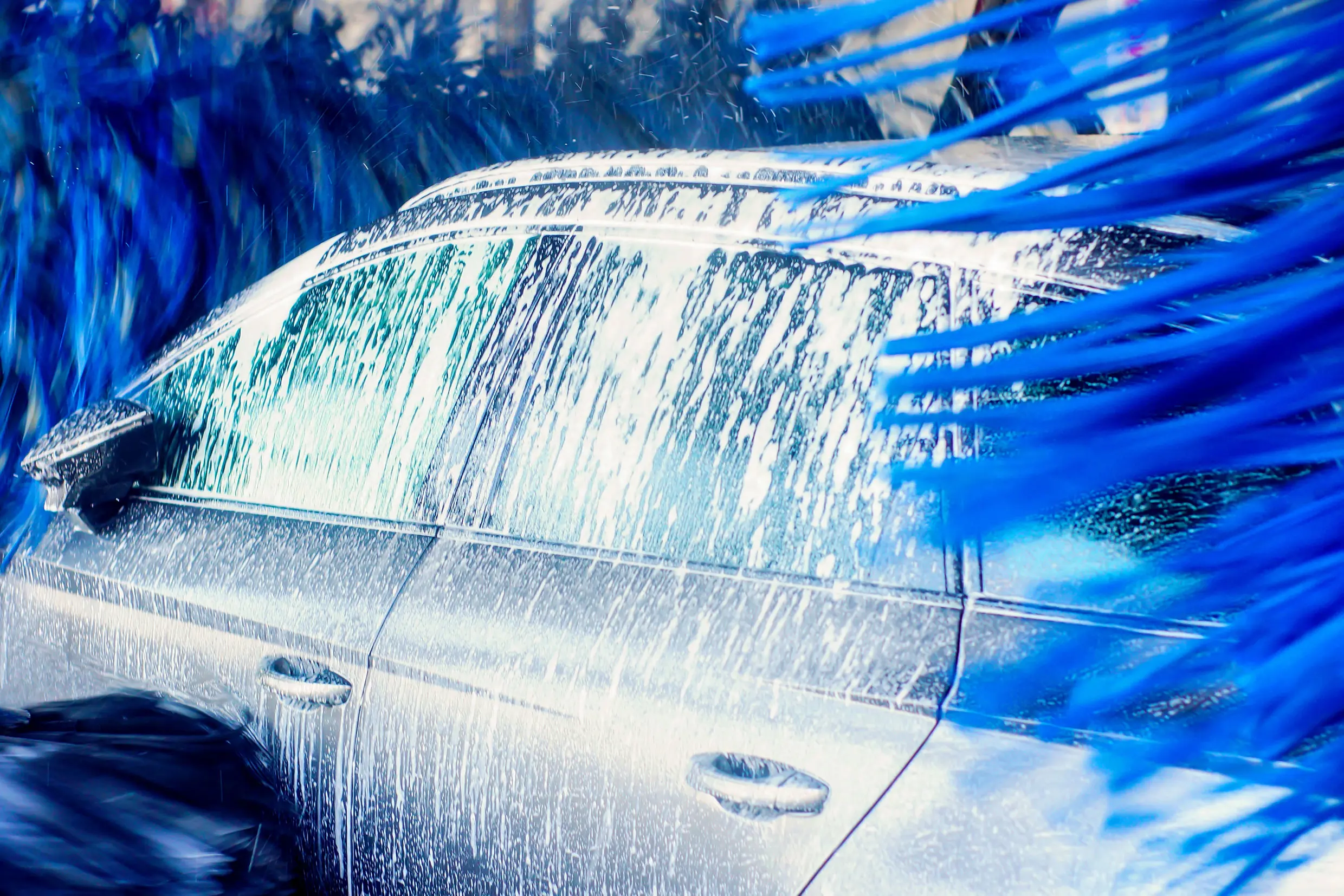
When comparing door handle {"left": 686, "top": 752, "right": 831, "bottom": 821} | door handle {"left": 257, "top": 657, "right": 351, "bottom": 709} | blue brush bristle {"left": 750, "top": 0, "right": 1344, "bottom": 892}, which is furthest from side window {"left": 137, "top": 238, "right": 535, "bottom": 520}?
blue brush bristle {"left": 750, "top": 0, "right": 1344, "bottom": 892}

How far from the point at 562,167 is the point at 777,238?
532mm

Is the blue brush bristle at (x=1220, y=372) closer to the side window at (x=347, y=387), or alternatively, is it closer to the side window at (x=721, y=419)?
the side window at (x=721, y=419)

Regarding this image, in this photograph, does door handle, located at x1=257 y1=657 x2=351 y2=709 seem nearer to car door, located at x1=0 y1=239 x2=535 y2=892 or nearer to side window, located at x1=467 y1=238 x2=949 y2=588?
car door, located at x1=0 y1=239 x2=535 y2=892

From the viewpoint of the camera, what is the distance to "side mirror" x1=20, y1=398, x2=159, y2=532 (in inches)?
88.7

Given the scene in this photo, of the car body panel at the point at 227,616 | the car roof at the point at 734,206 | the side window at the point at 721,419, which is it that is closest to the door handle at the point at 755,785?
the side window at the point at 721,419

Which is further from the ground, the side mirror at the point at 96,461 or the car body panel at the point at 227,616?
the side mirror at the point at 96,461

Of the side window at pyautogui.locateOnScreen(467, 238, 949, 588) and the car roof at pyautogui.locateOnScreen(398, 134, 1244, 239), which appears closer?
the car roof at pyautogui.locateOnScreen(398, 134, 1244, 239)

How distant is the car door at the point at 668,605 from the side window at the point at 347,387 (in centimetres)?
13

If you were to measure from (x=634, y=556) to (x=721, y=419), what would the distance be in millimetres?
195

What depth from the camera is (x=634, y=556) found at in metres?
1.39

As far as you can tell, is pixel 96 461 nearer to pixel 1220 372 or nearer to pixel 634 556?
pixel 634 556

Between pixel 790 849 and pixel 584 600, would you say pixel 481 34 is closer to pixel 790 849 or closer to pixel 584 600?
pixel 584 600

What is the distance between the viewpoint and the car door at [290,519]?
1710 millimetres

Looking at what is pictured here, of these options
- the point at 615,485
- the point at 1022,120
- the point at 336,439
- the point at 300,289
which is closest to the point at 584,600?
the point at 615,485
